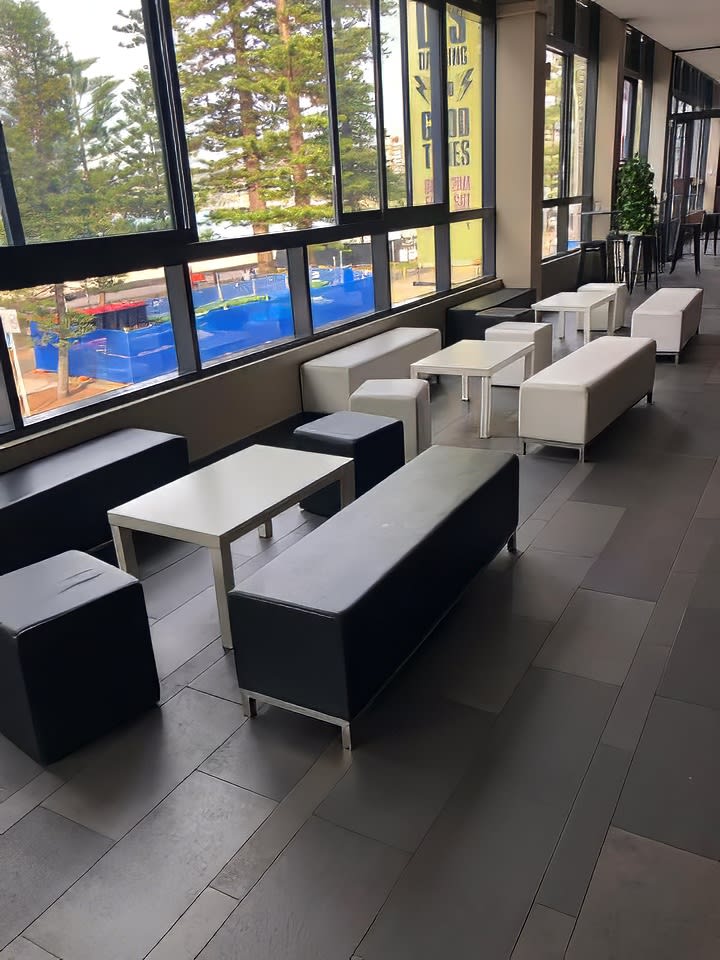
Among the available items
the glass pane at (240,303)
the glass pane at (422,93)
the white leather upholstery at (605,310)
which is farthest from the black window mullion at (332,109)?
the white leather upholstery at (605,310)

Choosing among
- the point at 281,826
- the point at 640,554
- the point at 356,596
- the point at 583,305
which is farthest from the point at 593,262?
the point at 281,826

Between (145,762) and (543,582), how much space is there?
183 centimetres

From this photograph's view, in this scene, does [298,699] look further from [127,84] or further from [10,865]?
[127,84]

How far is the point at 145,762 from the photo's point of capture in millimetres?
2479

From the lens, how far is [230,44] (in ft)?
16.9

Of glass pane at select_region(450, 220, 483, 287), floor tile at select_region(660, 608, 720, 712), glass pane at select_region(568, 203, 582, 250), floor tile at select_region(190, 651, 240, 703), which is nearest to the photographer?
floor tile at select_region(660, 608, 720, 712)

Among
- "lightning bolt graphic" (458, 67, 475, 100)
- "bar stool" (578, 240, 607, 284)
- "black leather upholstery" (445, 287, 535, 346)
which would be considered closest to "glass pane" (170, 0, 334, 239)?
"black leather upholstery" (445, 287, 535, 346)

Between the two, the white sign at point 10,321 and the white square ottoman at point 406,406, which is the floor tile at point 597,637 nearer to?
the white square ottoman at point 406,406

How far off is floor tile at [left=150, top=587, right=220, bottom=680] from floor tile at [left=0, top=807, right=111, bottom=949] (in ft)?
2.45

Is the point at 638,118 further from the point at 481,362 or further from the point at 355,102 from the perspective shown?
the point at 481,362

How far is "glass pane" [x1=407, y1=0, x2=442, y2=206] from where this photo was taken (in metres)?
7.11

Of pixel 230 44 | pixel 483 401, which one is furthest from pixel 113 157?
pixel 483 401

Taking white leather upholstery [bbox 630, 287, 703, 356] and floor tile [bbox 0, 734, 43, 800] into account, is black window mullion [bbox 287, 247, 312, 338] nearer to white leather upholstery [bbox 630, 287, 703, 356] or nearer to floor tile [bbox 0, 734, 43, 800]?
white leather upholstery [bbox 630, 287, 703, 356]

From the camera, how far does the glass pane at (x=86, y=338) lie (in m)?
4.21
